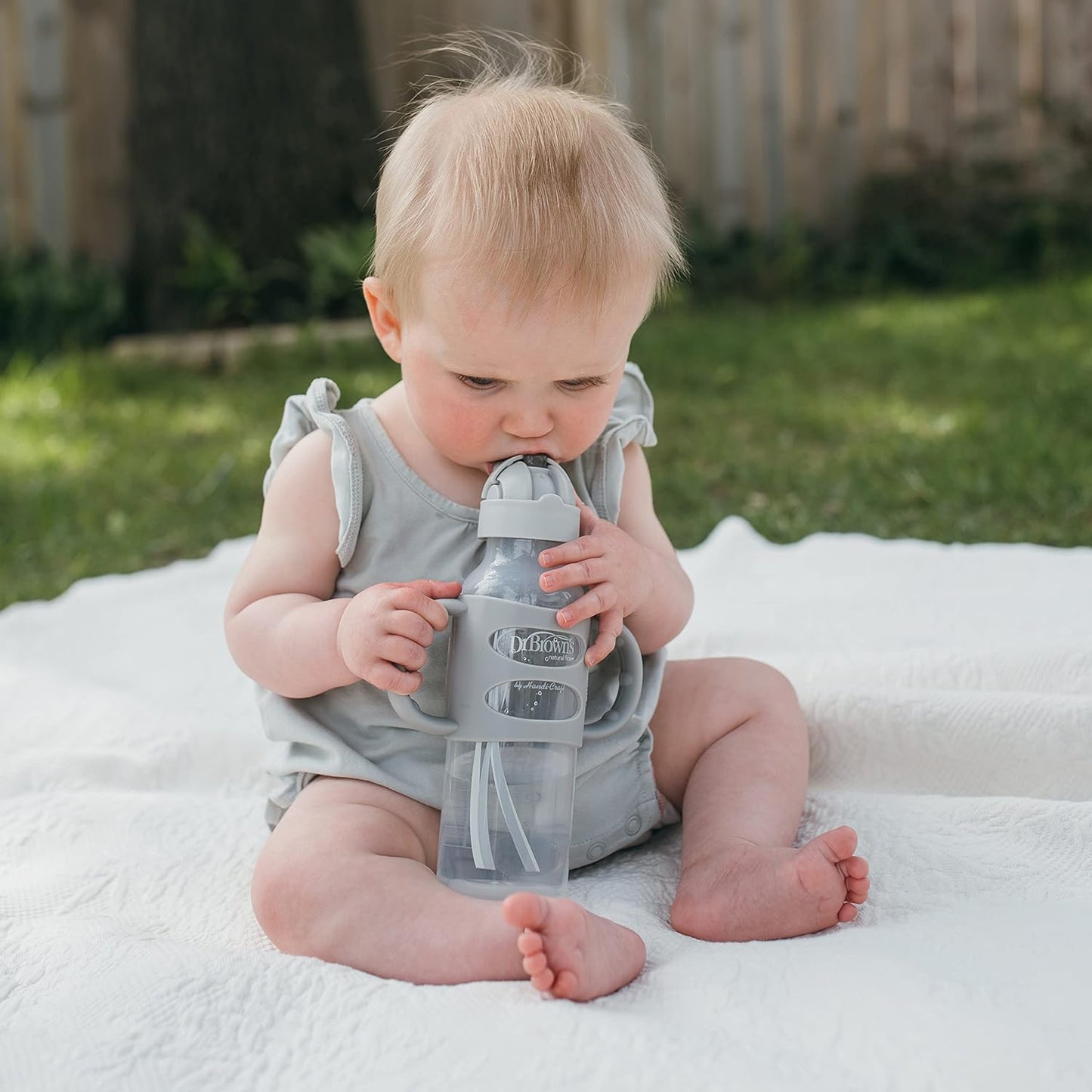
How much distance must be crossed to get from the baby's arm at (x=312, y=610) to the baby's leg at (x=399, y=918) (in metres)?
0.15

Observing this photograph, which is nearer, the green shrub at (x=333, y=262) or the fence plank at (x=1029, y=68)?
the green shrub at (x=333, y=262)

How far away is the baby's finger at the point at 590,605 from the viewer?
4.39 feet

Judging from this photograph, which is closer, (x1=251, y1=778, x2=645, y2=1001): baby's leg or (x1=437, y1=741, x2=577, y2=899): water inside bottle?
(x1=251, y1=778, x2=645, y2=1001): baby's leg

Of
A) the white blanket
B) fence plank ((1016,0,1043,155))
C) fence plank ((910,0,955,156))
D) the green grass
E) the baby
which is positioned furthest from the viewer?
fence plank ((910,0,955,156))

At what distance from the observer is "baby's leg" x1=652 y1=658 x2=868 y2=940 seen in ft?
4.42

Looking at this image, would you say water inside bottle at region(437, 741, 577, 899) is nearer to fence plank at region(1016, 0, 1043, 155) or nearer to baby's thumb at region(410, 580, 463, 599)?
baby's thumb at region(410, 580, 463, 599)

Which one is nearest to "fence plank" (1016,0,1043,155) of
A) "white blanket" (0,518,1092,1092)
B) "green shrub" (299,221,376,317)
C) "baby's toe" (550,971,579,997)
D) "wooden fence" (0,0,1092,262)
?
"wooden fence" (0,0,1092,262)

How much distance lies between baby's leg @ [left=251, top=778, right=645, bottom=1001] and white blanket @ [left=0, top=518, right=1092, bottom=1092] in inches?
1.3

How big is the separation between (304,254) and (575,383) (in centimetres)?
416

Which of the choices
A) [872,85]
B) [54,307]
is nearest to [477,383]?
[54,307]

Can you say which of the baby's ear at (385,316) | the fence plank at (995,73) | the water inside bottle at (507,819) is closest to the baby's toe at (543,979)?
the water inside bottle at (507,819)

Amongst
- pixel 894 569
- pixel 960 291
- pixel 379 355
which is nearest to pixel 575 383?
pixel 894 569

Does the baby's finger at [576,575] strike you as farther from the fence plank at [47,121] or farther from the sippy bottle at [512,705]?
the fence plank at [47,121]

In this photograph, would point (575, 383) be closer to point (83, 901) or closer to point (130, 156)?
point (83, 901)
